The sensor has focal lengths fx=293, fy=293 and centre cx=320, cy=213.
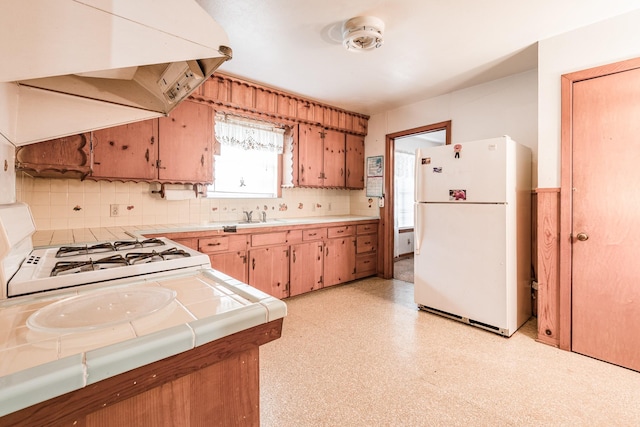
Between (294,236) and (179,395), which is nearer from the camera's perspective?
(179,395)

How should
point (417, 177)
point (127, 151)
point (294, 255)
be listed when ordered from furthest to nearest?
point (294, 255), point (417, 177), point (127, 151)

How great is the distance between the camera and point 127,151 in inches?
101

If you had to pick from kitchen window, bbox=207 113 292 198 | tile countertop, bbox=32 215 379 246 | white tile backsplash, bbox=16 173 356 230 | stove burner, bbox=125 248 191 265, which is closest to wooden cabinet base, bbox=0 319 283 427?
stove burner, bbox=125 248 191 265

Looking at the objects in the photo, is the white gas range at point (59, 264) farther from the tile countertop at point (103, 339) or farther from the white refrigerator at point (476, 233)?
the white refrigerator at point (476, 233)

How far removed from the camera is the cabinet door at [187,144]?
277cm

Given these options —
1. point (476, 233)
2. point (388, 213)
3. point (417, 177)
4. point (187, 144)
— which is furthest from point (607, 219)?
point (187, 144)

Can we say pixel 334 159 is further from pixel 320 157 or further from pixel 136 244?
pixel 136 244

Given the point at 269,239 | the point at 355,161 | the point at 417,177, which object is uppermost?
the point at 355,161

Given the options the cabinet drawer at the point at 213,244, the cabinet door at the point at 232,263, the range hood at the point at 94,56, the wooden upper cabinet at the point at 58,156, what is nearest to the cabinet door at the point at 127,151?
Result: the wooden upper cabinet at the point at 58,156

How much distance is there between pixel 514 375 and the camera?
194 cm

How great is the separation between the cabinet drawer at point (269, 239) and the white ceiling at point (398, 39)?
1.67 m

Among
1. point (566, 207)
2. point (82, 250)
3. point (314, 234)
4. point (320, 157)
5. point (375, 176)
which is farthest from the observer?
point (375, 176)

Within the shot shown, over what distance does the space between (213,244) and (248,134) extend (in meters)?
1.41

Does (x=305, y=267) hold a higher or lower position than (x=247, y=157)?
lower
